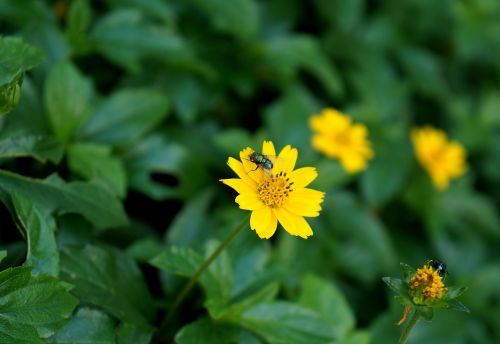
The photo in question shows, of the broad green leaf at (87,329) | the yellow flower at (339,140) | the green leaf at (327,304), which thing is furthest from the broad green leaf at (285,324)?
the yellow flower at (339,140)

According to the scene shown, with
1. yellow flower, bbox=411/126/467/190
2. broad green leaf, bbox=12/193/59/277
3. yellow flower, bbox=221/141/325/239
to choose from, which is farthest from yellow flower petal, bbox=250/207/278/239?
yellow flower, bbox=411/126/467/190

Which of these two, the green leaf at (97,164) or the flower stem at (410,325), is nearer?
the flower stem at (410,325)

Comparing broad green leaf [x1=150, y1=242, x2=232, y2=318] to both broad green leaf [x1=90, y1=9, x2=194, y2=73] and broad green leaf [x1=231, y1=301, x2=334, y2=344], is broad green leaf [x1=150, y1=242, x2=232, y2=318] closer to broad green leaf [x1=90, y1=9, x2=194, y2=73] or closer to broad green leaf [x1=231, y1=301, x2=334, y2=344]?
broad green leaf [x1=231, y1=301, x2=334, y2=344]

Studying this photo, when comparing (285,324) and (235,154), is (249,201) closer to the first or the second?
(285,324)

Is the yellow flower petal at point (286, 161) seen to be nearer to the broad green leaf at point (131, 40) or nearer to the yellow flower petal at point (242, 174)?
the yellow flower petal at point (242, 174)

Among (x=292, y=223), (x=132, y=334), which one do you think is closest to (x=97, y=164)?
(x=132, y=334)
